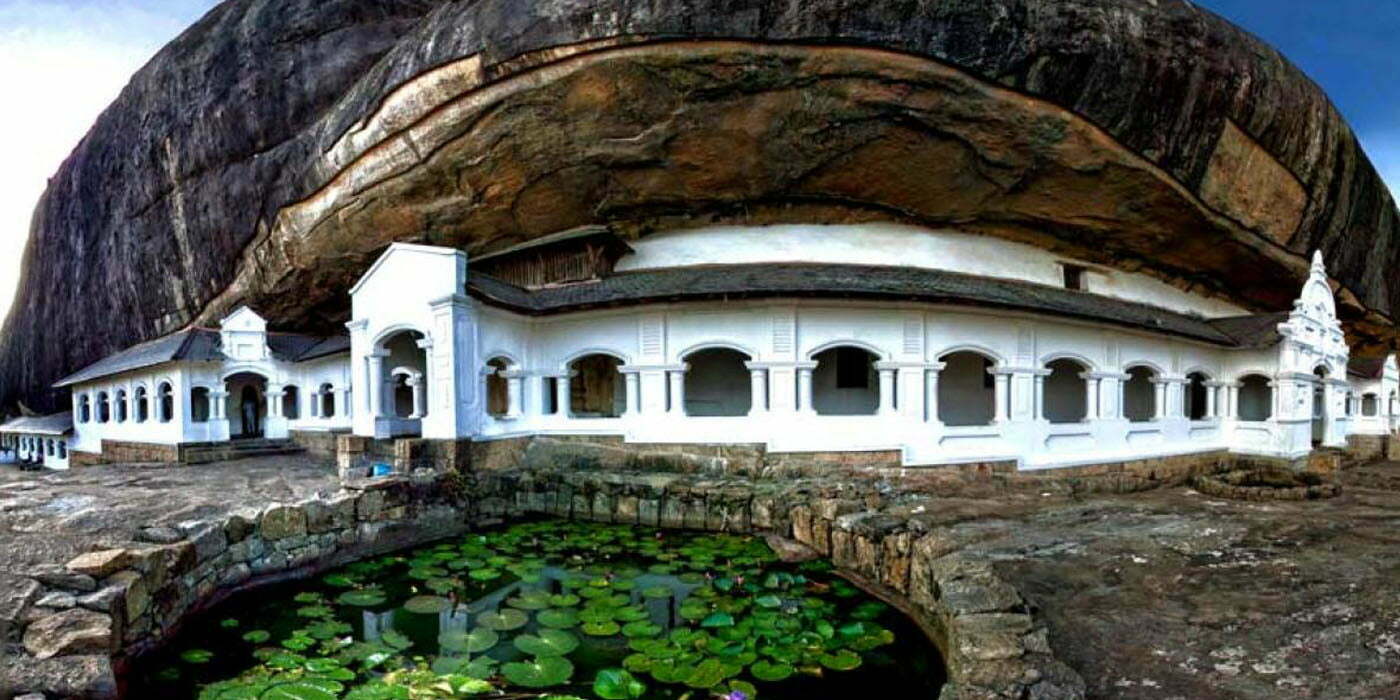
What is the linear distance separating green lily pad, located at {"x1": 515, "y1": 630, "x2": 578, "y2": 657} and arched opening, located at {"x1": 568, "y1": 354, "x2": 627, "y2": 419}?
9825 millimetres

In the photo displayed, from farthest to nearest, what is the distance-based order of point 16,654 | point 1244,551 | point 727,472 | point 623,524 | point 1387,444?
point 1387,444 → point 727,472 → point 623,524 → point 1244,551 → point 16,654

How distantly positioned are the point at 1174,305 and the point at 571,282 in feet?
52.5

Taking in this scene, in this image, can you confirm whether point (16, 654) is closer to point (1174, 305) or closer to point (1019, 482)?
point (1019, 482)

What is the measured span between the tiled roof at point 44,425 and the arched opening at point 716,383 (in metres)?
24.3

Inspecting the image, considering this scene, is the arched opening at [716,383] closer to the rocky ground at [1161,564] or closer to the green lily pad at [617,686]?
the rocky ground at [1161,564]

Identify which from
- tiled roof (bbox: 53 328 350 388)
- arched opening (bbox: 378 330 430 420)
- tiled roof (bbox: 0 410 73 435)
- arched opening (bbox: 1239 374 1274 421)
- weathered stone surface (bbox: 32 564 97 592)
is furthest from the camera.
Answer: tiled roof (bbox: 0 410 73 435)

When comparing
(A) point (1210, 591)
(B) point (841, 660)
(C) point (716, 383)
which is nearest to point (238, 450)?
(C) point (716, 383)

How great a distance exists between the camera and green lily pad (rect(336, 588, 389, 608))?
6.85 metres

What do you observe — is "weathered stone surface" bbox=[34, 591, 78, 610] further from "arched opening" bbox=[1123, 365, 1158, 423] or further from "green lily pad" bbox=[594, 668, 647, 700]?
"arched opening" bbox=[1123, 365, 1158, 423]

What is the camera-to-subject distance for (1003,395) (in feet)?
42.4

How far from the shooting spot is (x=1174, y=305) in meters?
17.6

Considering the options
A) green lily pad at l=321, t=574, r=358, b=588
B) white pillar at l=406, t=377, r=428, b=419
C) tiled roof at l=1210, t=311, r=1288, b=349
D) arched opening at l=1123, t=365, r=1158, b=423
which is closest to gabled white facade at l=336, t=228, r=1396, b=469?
tiled roof at l=1210, t=311, r=1288, b=349

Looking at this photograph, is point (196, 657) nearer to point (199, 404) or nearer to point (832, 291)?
point (832, 291)

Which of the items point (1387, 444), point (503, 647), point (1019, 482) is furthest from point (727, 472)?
point (1387, 444)
